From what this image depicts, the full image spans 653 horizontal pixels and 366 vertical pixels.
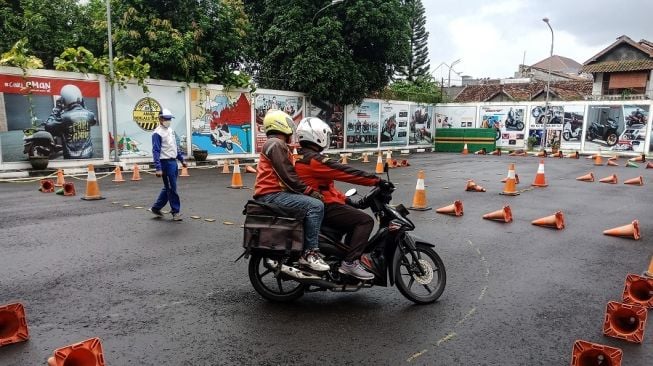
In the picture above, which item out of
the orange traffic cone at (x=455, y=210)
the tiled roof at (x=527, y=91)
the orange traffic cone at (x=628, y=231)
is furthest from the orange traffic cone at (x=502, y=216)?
the tiled roof at (x=527, y=91)

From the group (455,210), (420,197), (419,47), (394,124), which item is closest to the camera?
(455,210)

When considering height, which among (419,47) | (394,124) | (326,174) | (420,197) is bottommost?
(420,197)

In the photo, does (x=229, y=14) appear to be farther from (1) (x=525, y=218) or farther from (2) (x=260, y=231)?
(2) (x=260, y=231)

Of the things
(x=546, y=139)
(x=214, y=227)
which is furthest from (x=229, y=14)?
(x=546, y=139)

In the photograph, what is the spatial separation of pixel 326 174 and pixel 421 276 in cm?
142

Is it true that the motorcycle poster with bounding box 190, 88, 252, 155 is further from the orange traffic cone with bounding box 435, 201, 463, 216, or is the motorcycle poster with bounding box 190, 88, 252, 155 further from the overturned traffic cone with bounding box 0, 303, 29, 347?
the overturned traffic cone with bounding box 0, 303, 29, 347

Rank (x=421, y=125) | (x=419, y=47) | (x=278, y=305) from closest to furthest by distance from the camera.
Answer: (x=278, y=305), (x=421, y=125), (x=419, y=47)

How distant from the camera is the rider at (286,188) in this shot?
163 inches

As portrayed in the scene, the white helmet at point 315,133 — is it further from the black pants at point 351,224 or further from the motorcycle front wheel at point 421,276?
the motorcycle front wheel at point 421,276

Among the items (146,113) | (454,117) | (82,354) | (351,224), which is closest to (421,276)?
(351,224)

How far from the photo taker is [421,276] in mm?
4559

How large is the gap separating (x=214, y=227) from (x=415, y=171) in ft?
36.3

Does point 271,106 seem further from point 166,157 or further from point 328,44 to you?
point 166,157

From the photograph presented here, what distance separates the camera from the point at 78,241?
672 centimetres
